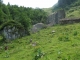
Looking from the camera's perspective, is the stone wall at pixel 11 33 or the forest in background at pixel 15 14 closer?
the stone wall at pixel 11 33

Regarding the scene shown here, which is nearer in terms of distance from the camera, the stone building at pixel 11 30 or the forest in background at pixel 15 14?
the stone building at pixel 11 30

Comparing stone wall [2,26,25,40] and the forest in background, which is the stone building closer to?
stone wall [2,26,25,40]

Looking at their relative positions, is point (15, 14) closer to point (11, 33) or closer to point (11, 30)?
point (11, 30)

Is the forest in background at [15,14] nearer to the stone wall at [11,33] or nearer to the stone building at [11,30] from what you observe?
the stone building at [11,30]

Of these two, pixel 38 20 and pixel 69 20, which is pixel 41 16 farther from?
pixel 69 20

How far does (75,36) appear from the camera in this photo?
35500 mm

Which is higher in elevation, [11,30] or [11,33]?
[11,30]

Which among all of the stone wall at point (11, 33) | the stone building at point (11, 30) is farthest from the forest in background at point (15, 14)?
the stone wall at point (11, 33)

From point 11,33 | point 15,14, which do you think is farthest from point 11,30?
point 15,14

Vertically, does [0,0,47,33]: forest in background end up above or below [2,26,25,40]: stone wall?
above

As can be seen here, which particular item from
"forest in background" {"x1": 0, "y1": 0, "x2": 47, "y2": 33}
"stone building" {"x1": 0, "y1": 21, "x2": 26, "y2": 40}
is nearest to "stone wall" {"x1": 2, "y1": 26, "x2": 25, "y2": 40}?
"stone building" {"x1": 0, "y1": 21, "x2": 26, "y2": 40}

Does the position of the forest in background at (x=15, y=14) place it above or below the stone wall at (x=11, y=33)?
above

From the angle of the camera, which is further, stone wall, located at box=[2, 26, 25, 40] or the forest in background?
the forest in background

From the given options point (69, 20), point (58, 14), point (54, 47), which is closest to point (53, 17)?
point (58, 14)
